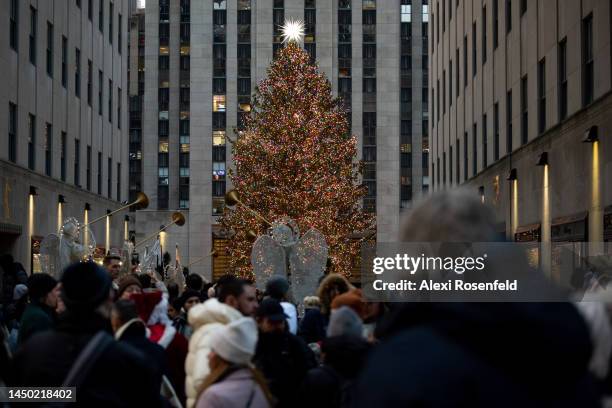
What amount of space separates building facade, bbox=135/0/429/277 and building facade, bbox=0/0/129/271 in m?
26.1

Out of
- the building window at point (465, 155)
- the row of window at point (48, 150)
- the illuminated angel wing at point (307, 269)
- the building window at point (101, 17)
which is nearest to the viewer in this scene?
the illuminated angel wing at point (307, 269)

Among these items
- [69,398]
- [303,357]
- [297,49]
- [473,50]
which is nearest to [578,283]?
[303,357]

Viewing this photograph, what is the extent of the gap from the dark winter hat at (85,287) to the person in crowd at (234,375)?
88cm

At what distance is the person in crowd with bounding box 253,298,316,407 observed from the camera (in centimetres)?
741

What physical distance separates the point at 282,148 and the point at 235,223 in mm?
6633

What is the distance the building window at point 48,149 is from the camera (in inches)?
1417

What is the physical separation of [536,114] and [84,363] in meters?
24.2

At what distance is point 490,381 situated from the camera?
2.16m

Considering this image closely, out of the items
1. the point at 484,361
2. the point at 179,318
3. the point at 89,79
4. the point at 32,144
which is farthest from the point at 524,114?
the point at 484,361

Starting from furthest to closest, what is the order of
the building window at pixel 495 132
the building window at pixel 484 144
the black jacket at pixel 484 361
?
the building window at pixel 484 144, the building window at pixel 495 132, the black jacket at pixel 484 361

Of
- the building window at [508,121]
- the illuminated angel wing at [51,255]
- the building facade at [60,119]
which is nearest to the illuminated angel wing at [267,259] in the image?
the illuminated angel wing at [51,255]

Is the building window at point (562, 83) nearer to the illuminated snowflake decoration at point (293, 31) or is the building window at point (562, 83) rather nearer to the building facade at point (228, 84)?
the building facade at point (228, 84)

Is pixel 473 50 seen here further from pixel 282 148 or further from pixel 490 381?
pixel 490 381

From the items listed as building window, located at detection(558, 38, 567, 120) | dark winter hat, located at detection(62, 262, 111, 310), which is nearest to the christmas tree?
building window, located at detection(558, 38, 567, 120)
